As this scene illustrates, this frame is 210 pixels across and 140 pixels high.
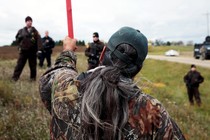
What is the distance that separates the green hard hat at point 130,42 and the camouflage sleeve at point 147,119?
0.23 meters

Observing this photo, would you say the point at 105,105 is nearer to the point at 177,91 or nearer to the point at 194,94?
the point at 194,94

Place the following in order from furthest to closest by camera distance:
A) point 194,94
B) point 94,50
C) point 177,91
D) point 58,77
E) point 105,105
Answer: point 177,91
point 194,94
point 94,50
point 58,77
point 105,105

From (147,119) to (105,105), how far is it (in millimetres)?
255

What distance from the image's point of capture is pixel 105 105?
6.81 feet

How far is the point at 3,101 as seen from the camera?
7.12 metres

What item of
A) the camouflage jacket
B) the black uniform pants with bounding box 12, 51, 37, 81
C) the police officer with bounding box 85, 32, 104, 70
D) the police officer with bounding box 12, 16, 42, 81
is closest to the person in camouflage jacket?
the camouflage jacket

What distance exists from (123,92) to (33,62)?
31.7ft

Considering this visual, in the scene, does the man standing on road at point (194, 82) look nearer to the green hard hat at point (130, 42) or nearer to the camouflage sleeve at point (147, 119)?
the green hard hat at point (130, 42)

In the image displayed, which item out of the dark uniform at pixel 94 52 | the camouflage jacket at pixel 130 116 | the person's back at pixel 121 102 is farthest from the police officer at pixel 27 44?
the person's back at pixel 121 102

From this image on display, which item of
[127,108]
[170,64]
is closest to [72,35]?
[127,108]

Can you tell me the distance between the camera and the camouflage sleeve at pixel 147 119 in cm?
216

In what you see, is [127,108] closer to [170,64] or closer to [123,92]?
[123,92]

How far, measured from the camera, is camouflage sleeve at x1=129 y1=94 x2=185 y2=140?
2.16 m

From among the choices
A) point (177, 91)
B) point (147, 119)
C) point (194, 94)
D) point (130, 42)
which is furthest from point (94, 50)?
point (177, 91)
